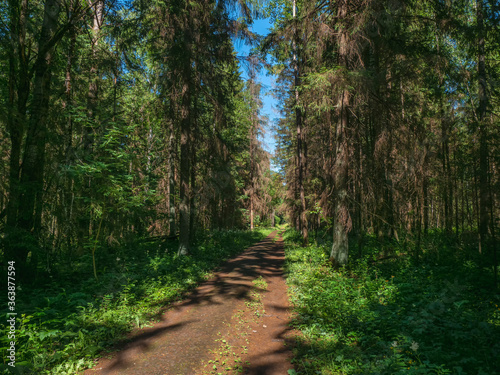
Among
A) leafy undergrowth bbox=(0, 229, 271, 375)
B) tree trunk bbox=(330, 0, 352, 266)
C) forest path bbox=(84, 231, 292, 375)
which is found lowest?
forest path bbox=(84, 231, 292, 375)

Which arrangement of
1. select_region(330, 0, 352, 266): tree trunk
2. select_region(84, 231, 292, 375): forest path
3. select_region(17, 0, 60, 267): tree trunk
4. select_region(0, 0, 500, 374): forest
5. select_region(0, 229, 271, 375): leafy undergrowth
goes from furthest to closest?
select_region(330, 0, 352, 266): tree trunk, select_region(17, 0, 60, 267): tree trunk, select_region(0, 0, 500, 374): forest, select_region(84, 231, 292, 375): forest path, select_region(0, 229, 271, 375): leafy undergrowth

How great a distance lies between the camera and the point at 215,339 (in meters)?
4.93

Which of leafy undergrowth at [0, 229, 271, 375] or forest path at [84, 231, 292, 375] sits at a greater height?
leafy undergrowth at [0, 229, 271, 375]

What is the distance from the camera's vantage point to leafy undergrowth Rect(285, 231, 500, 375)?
3434mm

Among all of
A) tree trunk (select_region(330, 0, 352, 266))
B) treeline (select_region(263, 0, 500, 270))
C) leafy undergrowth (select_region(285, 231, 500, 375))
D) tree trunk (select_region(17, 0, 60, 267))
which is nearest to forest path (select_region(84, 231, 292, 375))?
leafy undergrowth (select_region(285, 231, 500, 375))

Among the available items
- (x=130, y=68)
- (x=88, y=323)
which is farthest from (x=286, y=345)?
(x=130, y=68)

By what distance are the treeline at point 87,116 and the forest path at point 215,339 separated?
367cm

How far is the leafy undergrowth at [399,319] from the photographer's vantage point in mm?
3434

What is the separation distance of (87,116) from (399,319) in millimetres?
11061

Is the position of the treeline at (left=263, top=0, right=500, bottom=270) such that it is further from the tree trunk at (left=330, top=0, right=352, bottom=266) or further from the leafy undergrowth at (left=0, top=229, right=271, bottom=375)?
the leafy undergrowth at (left=0, top=229, right=271, bottom=375)

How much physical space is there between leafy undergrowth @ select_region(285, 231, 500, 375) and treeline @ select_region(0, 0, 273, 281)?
253 inches

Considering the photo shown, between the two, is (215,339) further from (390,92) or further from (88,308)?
(390,92)

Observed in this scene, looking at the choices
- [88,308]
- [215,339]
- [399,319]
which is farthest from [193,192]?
[399,319]

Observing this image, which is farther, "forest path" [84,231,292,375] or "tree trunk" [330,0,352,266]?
"tree trunk" [330,0,352,266]
